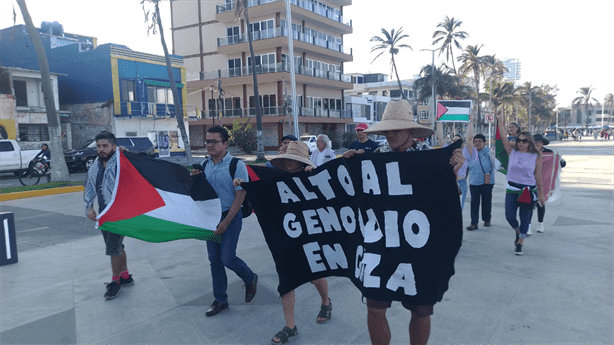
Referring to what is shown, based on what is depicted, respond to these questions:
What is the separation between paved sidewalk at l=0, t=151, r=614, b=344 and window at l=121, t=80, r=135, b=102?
29.5 metres

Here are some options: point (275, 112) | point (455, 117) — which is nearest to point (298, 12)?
point (275, 112)

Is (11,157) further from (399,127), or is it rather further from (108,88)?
(399,127)

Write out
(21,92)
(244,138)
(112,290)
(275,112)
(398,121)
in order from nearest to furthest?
(398,121), (112,290), (21,92), (244,138), (275,112)

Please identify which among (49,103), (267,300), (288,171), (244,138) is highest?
(49,103)

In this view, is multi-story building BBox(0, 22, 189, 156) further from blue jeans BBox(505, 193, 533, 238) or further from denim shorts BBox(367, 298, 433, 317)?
denim shorts BBox(367, 298, 433, 317)

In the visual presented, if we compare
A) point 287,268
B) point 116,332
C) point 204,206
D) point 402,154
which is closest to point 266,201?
point 287,268

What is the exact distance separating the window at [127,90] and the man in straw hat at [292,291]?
33115mm

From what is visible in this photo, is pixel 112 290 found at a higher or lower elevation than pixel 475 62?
lower

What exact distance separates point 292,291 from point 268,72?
42111 millimetres

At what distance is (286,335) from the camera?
3.69 m

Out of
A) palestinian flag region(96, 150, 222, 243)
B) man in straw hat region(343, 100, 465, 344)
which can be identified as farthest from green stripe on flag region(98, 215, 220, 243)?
man in straw hat region(343, 100, 465, 344)

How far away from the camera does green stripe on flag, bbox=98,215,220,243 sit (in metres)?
4.23

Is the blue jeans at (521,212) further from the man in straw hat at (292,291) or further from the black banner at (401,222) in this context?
the black banner at (401,222)

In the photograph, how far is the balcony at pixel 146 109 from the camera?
3331 cm
